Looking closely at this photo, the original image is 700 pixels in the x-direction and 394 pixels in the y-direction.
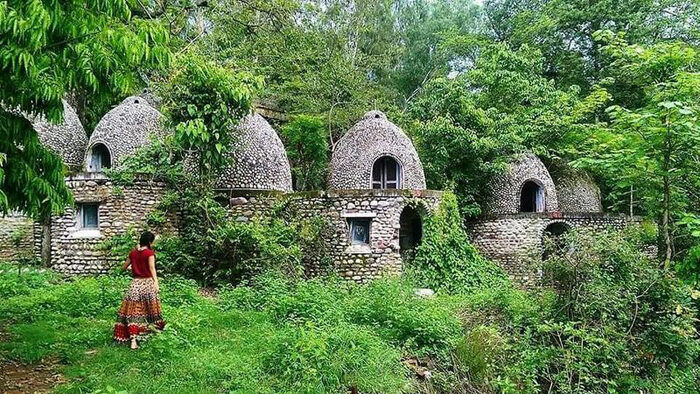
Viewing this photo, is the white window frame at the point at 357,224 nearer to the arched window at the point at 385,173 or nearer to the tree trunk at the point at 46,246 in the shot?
the arched window at the point at 385,173

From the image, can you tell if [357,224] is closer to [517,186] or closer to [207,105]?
[207,105]

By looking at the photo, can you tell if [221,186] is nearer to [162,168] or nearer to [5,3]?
[162,168]

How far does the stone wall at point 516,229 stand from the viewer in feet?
56.5

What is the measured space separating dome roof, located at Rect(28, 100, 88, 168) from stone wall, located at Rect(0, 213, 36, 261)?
Answer: 2.14 meters

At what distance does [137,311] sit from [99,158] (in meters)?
9.82

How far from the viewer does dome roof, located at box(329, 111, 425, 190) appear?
15703 mm

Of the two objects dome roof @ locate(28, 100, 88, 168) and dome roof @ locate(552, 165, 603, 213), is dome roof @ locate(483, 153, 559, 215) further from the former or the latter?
dome roof @ locate(28, 100, 88, 168)

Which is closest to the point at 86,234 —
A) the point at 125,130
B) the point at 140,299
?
the point at 125,130

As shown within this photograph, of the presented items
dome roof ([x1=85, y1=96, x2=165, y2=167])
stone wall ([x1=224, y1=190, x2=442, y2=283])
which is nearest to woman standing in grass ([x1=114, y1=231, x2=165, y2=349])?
stone wall ([x1=224, y1=190, x2=442, y2=283])

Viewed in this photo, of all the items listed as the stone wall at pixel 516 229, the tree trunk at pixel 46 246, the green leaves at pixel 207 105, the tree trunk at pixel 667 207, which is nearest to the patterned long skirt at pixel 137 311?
the green leaves at pixel 207 105

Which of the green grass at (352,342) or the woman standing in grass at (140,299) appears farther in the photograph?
the woman standing in grass at (140,299)

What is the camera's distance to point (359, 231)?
1386 centimetres

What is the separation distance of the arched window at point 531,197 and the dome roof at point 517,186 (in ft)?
0.30

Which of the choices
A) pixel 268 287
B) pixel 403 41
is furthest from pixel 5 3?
pixel 403 41
